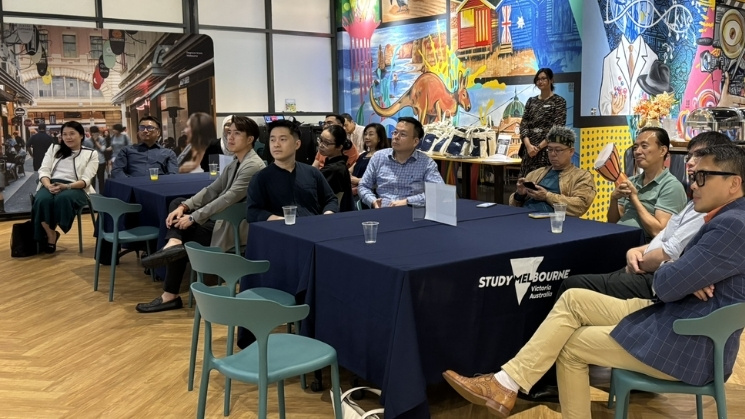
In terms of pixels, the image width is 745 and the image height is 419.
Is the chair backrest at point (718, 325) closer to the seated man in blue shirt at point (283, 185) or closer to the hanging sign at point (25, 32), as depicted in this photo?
the seated man in blue shirt at point (283, 185)

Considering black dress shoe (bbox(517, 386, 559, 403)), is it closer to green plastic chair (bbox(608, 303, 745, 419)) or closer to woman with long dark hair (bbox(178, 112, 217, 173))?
green plastic chair (bbox(608, 303, 745, 419))

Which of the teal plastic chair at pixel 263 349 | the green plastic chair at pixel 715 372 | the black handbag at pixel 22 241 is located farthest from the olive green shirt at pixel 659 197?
the black handbag at pixel 22 241

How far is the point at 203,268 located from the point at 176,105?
7.15 metres

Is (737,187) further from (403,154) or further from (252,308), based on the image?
(403,154)

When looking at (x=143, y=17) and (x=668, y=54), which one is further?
(x=143, y=17)

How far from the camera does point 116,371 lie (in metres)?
3.56

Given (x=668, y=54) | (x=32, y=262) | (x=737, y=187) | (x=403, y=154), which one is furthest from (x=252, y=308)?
(x=668, y=54)

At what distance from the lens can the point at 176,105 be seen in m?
9.48

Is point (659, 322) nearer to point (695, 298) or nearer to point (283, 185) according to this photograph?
point (695, 298)

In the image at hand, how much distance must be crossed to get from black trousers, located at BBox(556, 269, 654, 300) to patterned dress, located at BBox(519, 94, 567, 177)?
342 centimetres

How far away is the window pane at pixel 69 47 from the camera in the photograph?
8.68 meters

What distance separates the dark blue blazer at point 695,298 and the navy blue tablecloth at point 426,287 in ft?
1.79

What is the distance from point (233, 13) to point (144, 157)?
14.3ft

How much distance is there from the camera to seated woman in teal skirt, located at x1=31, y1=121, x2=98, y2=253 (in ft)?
20.9
